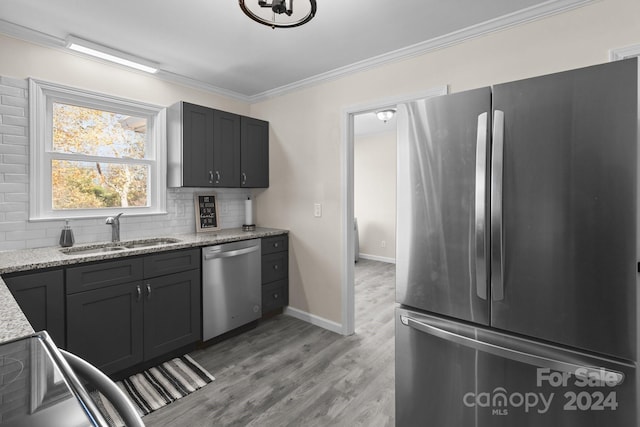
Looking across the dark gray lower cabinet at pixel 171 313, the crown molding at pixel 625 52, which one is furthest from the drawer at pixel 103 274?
the crown molding at pixel 625 52

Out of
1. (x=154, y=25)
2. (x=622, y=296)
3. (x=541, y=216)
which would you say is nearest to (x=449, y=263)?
(x=541, y=216)

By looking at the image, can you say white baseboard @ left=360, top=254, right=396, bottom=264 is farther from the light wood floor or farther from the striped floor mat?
the striped floor mat

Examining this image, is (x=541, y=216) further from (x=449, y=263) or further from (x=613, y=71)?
(x=613, y=71)

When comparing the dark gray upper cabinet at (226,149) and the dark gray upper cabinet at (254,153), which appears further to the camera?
the dark gray upper cabinet at (254,153)

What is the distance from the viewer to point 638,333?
3.64 feet

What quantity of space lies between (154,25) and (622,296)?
3.00 metres

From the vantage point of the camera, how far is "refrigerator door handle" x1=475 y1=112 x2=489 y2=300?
1.37m

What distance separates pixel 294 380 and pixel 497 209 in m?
1.87

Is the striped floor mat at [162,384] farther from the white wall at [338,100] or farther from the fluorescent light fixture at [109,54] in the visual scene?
the fluorescent light fixture at [109,54]

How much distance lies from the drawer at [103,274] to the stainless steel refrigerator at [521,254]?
6.20 ft

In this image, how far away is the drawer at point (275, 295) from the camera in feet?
11.0

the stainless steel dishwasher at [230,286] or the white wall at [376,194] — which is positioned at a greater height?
the white wall at [376,194]

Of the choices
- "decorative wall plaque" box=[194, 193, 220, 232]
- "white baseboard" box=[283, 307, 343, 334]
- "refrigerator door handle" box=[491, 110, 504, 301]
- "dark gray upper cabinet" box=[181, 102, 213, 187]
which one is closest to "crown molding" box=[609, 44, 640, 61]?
"refrigerator door handle" box=[491, 110, 504, 301]

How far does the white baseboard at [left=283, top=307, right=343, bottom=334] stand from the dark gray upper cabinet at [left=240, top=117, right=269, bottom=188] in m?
1.48
